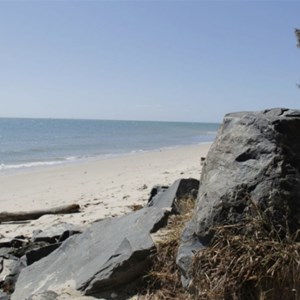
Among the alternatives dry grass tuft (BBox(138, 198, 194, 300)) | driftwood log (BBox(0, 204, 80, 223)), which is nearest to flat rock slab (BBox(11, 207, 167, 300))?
dry grass tuft (BBox(138, 198, 194, 300))

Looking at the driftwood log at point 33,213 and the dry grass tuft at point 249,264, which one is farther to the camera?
the driftwood log at point 33,213

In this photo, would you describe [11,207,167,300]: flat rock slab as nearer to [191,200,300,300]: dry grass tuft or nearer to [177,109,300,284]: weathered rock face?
[177,109,300,284]: weathered rock face

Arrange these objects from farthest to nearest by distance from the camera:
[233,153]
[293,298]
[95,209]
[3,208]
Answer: [3,208] → [95,209] → [233,153] → [293,298]

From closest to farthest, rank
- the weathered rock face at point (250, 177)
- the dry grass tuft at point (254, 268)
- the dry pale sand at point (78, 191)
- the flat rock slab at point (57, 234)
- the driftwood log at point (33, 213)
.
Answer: the dry grass tuft at point (254, 268)
the weathered rock face at point (250, 177)
the flat rock slab at point (57, 234)
the dry pale sand at point (78, 191)
the driftwood log at point (33, 213)

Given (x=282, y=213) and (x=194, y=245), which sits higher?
(x=282, y=213)

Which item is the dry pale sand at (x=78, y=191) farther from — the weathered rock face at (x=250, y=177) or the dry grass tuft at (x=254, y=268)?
the dry grass tuft at (x=254, y=268)

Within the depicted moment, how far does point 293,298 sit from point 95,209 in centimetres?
550

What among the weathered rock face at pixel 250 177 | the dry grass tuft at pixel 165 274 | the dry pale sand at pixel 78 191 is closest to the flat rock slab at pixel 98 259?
the dry grass tuft at pixel 165 274

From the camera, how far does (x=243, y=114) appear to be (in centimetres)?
391

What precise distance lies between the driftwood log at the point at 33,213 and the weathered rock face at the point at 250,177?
4.89m

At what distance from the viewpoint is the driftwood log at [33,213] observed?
7.98 metres

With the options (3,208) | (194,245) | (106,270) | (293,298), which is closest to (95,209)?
(3,208)

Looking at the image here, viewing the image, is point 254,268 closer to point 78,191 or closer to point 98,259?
point 98,259

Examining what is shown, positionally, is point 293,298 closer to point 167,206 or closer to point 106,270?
point 106,270
